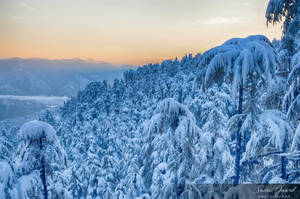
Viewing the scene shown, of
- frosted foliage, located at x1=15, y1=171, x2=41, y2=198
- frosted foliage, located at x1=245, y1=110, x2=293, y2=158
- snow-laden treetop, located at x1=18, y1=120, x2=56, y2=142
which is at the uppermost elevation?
frosted foliage, located at x1=245, y1=110, x2=293, y2=158

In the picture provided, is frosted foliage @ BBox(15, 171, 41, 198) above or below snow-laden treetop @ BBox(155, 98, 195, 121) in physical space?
below

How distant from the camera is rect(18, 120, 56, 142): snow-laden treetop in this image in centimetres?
941

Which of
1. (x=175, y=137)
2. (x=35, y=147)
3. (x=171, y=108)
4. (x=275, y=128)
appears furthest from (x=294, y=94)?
(x=35, y=147)

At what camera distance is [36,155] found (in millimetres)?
9844

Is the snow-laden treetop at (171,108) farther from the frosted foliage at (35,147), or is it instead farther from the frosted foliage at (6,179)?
the frosted foliage at (6,179)

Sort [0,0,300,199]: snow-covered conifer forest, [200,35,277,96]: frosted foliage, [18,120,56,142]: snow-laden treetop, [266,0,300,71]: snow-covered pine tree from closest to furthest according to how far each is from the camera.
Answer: [200,35,277,96]: frosted foliage
[0,0,300,199]: snow-covered conifer forest
[266,0,300,71]: snow-covered pine tree
[18,120,56,142]: snow-laden treetop

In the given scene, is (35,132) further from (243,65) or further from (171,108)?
(243,65)

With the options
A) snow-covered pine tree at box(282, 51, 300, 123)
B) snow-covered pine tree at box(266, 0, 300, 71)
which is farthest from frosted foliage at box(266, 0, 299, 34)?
snow-covered pine tree at box(282, 51, 300, 123)

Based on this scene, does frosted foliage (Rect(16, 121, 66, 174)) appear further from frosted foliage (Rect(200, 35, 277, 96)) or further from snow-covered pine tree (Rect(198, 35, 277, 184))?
frosted foliage (Rect(200, 35, 277, 96))

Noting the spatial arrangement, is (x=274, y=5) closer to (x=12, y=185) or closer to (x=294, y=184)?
(x=294, y=184)

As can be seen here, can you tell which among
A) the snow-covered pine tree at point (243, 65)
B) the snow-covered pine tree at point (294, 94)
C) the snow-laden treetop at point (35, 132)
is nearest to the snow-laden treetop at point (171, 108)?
the snow-covered pine tree at point (243, 65)

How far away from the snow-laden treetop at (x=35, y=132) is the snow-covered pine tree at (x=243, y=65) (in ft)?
25.4

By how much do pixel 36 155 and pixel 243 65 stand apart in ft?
31.6

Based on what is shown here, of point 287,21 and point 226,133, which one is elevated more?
point 287,21
